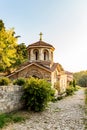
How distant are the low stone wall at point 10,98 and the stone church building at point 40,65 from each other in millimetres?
12699

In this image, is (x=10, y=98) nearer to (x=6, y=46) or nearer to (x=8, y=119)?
(x=8, y=119)

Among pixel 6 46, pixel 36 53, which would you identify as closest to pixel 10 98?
pixel 6 46

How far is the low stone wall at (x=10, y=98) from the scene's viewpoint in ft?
45.2

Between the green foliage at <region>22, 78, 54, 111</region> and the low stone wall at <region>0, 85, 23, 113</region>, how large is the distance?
1.74 feet

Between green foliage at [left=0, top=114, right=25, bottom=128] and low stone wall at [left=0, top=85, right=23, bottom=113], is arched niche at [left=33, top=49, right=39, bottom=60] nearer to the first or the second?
low stone wall at [left=0, top=85, right=23, bottom=113]

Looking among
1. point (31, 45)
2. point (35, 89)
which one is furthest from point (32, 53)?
point (35, 89)

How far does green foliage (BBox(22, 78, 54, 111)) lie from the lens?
15477mm

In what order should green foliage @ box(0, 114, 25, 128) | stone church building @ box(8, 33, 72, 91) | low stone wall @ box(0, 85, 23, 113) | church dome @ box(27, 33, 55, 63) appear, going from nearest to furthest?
green foliage @ box(0, 114, 25, 128) < low stone wall @ box(0, 85, 23, 113) < stone church building @ box(8, 33, 72, 91) < church dome @ box(27, 33, 55, 63)

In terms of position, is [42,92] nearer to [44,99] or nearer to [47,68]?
[44,99]

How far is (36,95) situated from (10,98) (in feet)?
6.00

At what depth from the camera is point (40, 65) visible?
28.9 meters

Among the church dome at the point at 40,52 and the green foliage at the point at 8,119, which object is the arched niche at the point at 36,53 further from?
the green foliage at the point at 8,119

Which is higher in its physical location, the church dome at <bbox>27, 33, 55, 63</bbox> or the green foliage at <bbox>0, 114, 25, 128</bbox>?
the church dome at <bbox>27, 33, 55, 63</bbox>

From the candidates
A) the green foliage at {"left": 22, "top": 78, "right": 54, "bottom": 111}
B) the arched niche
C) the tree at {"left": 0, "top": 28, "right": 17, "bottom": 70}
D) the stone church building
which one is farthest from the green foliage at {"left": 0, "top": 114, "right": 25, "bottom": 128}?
the arched niche
